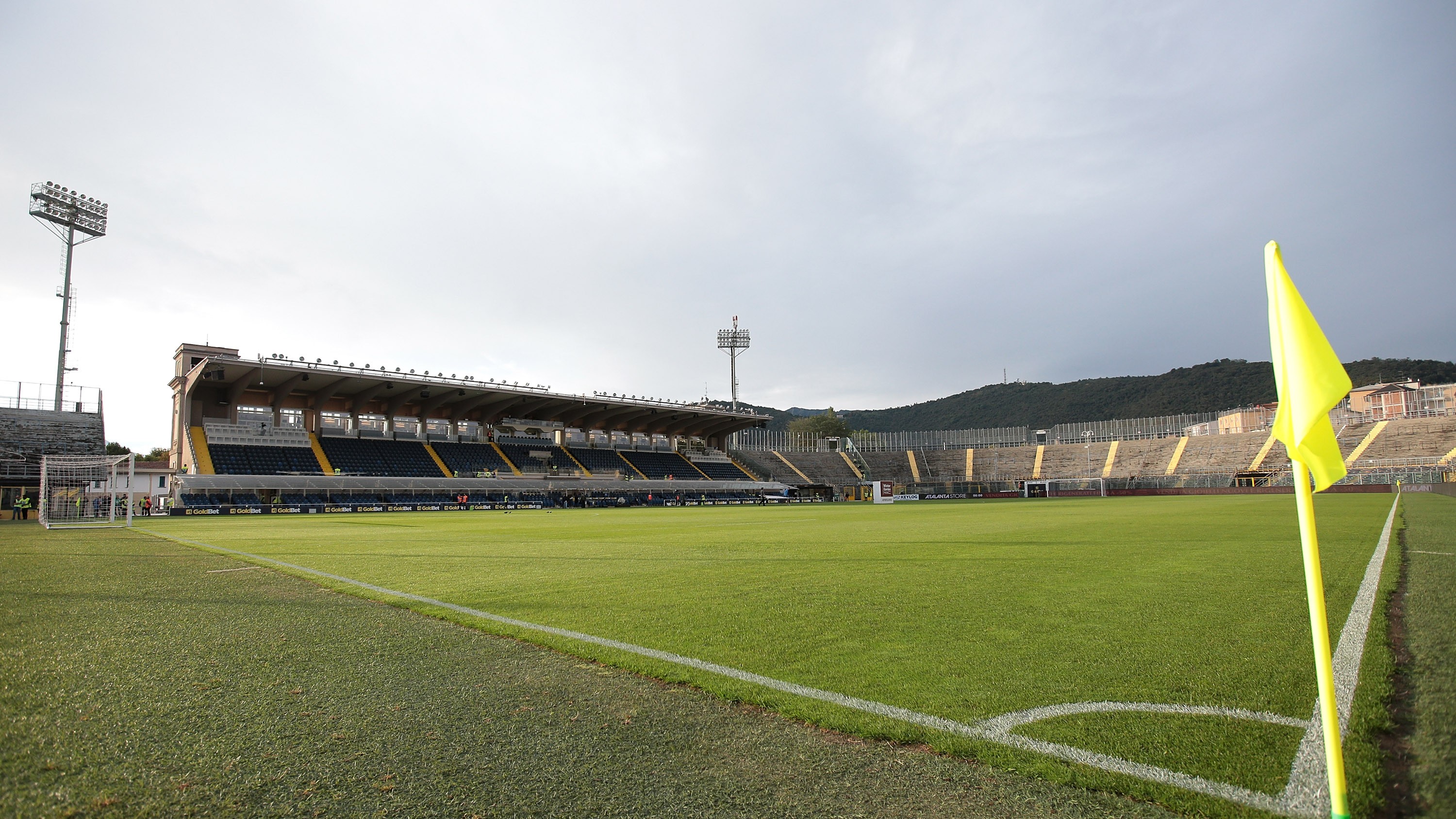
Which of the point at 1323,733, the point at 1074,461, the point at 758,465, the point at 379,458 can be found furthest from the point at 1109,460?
the point at 1323,733

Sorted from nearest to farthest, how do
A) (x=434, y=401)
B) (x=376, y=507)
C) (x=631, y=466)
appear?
(x=376, y=507), (x=434, y=401), (x=631, y=466)

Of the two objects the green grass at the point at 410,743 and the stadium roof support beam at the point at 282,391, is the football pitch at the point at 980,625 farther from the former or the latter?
the stadium roof support beam at the point at 282,391

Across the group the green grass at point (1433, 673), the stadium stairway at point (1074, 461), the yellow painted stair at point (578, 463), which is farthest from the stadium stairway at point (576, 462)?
the green grass at point (1433, 673)

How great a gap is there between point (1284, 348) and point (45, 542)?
1945 cm

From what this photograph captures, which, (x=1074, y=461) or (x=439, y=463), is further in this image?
(x=1074, y=461)

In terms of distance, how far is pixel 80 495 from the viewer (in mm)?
23625

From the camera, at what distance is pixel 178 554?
10.7 metres

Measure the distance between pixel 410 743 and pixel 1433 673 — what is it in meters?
4.78

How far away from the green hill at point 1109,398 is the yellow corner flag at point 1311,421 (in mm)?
115356

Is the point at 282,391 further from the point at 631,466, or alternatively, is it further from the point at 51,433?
the point at 631,466

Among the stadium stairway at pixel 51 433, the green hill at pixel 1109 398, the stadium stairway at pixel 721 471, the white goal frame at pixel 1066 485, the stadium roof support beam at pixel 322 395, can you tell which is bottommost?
the white goal frame at pixel 1066 485

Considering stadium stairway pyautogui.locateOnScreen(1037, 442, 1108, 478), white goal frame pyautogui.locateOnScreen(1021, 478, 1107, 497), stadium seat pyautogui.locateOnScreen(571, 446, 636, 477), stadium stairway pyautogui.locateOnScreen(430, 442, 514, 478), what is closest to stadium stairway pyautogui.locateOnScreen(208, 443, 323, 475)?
stadium stairway pyautogui.locateOnScreen(430, 442, 514, 478)

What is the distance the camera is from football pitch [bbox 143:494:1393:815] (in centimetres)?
272

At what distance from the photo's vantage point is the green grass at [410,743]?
226cm
